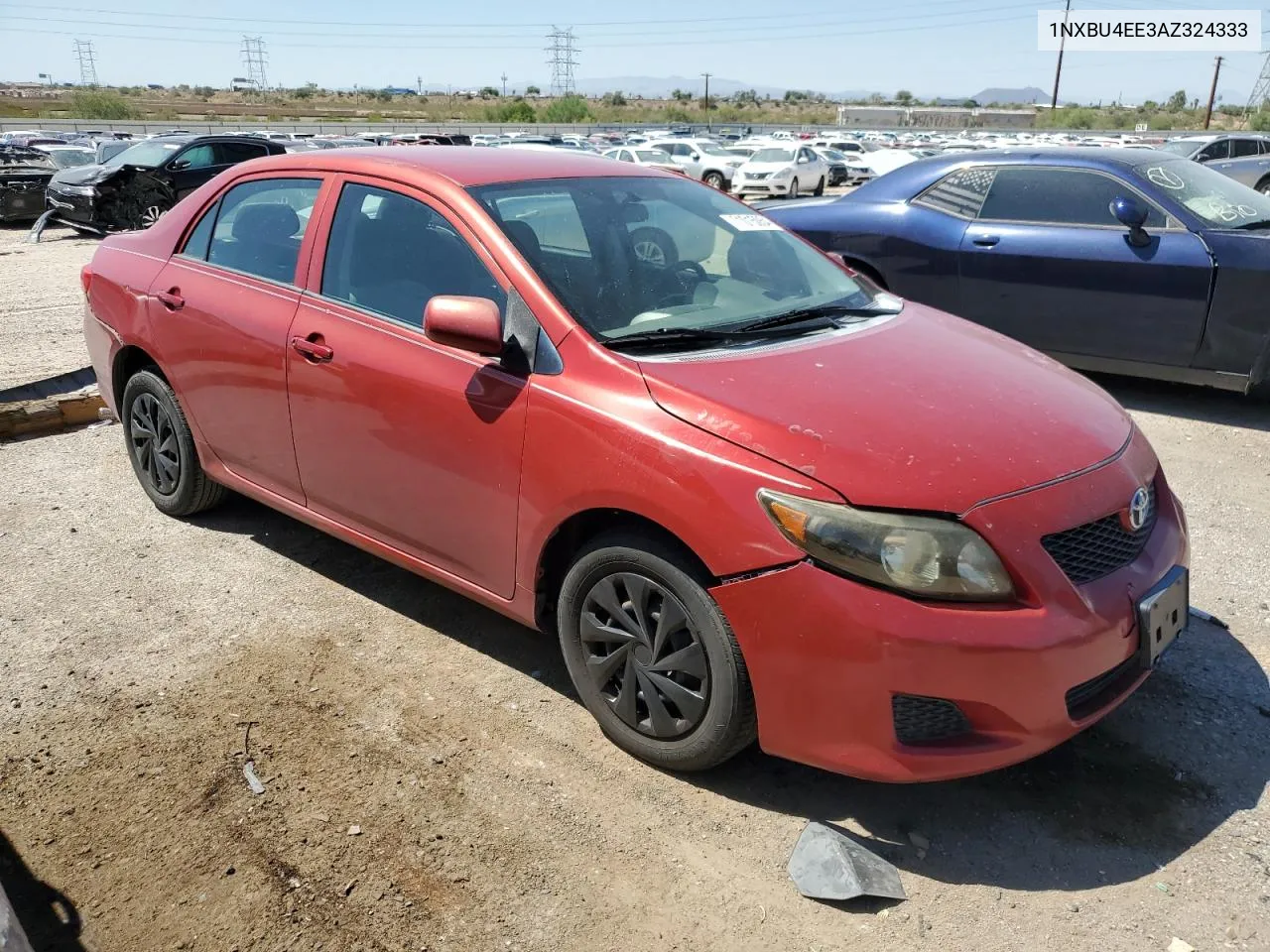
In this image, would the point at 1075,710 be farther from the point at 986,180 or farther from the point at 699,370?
the point at 986,180

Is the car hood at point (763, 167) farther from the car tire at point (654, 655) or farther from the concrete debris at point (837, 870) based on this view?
the concrete debris at point (837, 870)

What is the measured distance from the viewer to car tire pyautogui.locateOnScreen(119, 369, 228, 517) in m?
4.39

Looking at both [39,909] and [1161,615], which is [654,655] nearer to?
[1161,615]

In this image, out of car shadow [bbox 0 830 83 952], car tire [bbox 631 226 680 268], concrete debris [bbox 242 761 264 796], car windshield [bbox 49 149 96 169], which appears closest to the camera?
car shadow [bbox 0 830 83 952]

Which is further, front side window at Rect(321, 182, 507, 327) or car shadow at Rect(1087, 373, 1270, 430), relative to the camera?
car shadow at Rect(1087, 373, 1270, 430)

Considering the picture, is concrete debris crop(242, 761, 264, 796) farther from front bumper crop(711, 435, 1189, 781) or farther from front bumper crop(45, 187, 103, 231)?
front bumper crop(45, 187, 103, 231)

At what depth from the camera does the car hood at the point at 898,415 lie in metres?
2.45

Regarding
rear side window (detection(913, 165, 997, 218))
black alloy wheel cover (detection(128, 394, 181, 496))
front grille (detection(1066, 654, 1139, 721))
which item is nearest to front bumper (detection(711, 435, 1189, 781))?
front grille (detection(1066, 654, 1139, 721))

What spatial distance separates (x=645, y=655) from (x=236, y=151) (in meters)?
17.9

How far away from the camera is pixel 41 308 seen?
1002 centimetres

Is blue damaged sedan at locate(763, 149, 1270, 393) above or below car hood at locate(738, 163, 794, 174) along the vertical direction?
above

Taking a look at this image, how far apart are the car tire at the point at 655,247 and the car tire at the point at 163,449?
88.9 inches

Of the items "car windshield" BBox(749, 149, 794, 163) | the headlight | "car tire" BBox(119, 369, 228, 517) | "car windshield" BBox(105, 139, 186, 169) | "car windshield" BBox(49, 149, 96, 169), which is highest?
"car windshield" BBox(105, 139, 186, 169)

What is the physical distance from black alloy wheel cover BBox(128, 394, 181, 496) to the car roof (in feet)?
4.06
